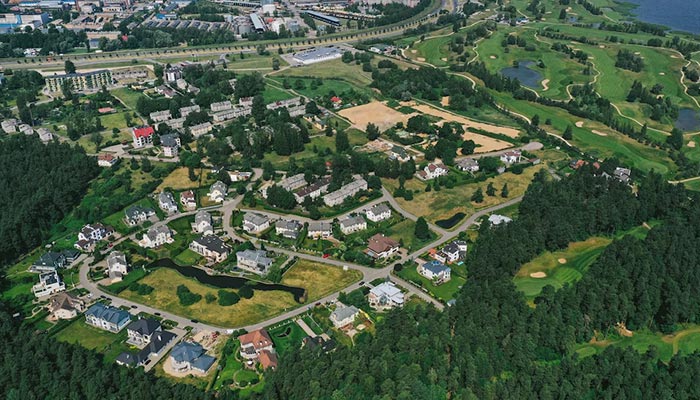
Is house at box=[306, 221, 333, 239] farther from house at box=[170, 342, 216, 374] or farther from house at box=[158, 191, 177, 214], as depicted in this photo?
house at box=[170, 342, 216, 374]

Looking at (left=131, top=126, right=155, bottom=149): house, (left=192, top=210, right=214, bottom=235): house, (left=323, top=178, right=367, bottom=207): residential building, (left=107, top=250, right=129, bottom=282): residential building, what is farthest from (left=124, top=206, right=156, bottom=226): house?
(left=131, top=126, right=155, bottom=149): house

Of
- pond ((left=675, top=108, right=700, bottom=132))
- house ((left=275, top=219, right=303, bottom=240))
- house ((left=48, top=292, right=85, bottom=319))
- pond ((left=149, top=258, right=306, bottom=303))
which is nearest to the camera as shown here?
house ((left=48, top=292, right=85, bottom=319))

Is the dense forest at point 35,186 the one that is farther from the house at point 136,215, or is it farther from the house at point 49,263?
the house at point 136,215

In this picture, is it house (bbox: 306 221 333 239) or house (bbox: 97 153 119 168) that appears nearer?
house (bbox: 306 221 333 239)

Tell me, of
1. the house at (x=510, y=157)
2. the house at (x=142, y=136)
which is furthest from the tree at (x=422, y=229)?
the house at (x=142, y=136)

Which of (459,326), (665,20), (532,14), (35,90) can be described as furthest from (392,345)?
(665,20)

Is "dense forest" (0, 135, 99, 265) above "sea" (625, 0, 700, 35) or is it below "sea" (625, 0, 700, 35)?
above

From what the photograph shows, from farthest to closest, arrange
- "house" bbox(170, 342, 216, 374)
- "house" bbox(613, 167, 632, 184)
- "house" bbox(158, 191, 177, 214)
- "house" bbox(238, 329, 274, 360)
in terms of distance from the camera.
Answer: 1. "house" bbox(613, 167, 632, 184)
2. "house" bbox(158, 191, 177, 214)
3. "house" bbox(238, 329, 274, 360)
4. "house" bbox(170, 342, 216, 374)

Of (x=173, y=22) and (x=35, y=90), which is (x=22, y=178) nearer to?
(x=35, y=90)
